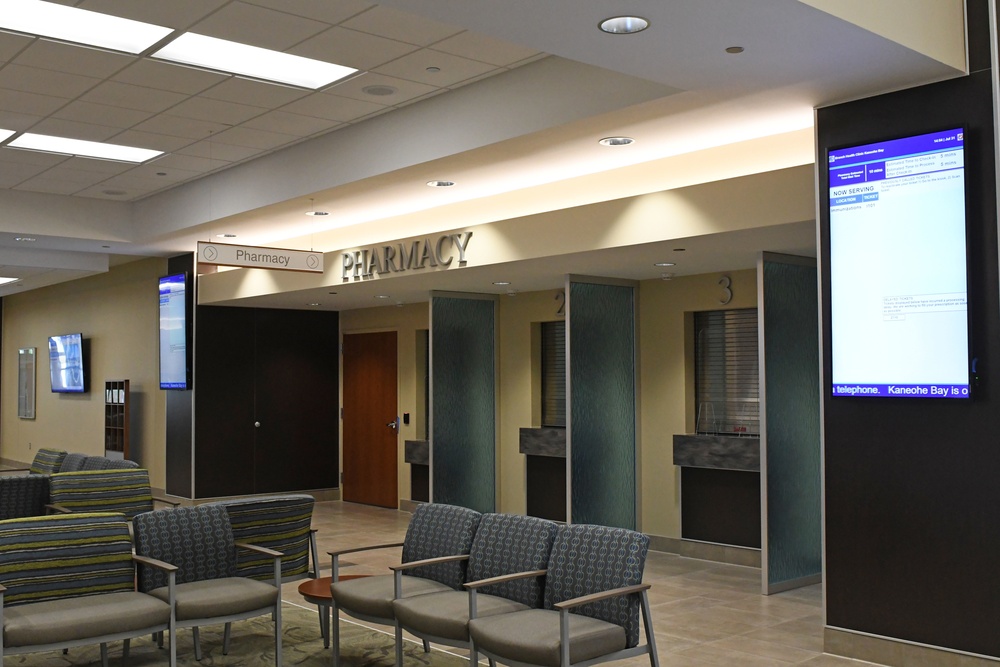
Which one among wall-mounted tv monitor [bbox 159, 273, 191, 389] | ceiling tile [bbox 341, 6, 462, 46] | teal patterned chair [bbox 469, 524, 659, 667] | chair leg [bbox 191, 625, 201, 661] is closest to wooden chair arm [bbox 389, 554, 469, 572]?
teal patterned chair [bbox 469, 524, 659, 667]

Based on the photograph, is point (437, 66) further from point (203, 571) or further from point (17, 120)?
point (17, 120)

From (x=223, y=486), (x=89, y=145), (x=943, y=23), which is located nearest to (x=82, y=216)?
(x=89, y=145)

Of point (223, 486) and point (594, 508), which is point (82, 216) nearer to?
point (223, 486)

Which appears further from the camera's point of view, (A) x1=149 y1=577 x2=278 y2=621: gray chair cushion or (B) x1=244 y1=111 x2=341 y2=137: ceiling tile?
(B) x1=244 y1=111 x2=341 y2=137: ceiling tile

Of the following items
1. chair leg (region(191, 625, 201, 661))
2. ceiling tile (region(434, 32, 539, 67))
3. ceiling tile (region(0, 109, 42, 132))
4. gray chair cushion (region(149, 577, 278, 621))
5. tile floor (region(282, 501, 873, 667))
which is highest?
ceiling tile (region(0, 109, 42, 132))

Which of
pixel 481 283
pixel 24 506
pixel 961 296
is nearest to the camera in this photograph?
pixel 961 296

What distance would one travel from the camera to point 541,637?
13.8 feet

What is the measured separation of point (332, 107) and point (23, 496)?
4122mm

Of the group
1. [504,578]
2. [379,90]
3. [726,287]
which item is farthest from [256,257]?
[504,578]

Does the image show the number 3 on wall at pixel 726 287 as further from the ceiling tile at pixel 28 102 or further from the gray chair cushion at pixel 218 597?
the ceiling tile at pixel 28 102

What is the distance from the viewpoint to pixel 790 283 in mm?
→ 7305

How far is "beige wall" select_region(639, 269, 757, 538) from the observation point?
8750 mm

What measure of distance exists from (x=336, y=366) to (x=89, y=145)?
5.26 m

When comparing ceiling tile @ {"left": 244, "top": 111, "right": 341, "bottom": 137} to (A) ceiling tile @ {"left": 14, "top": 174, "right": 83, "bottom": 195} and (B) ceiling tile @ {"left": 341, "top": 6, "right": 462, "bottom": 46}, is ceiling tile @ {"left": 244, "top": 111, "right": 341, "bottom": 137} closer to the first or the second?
(B) ceiling tile @ {"left": 341, "top": 6, "right": 462, "bottom": 46}
